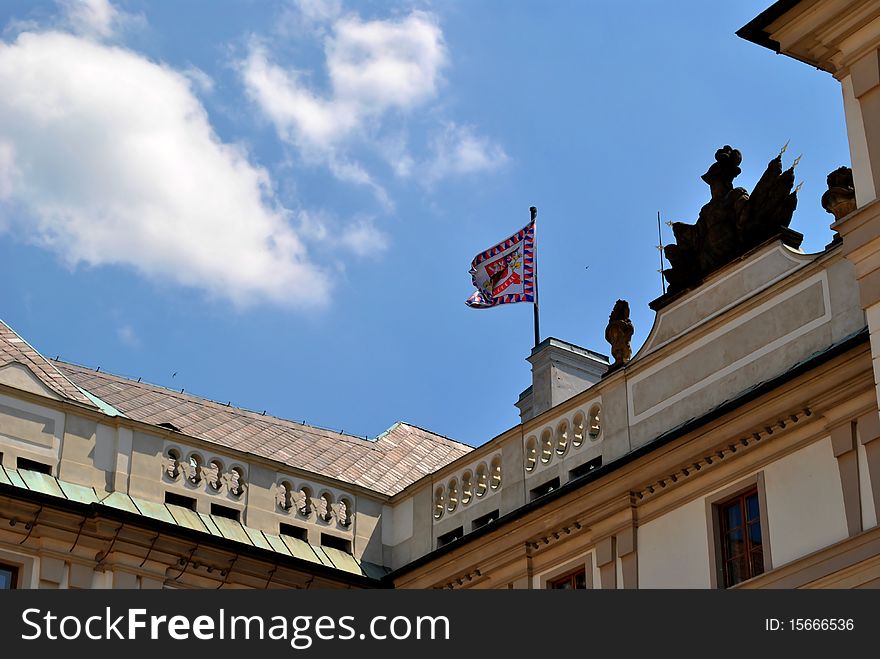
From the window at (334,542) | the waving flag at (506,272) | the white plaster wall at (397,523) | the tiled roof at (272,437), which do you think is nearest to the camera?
the window at (334,542)

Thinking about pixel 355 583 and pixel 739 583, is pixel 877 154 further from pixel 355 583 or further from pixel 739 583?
pixel 355 583

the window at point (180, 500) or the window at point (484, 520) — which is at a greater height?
the window at point (180, 500)

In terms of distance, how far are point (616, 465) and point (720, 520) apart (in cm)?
226

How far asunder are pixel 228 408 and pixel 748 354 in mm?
13366

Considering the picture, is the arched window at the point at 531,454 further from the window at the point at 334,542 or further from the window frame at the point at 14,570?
the window frame at the point at 14,570

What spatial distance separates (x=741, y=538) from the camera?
31375 millimetres

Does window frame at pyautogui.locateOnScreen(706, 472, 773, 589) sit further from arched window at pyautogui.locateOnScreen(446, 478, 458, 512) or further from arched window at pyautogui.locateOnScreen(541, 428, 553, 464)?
arched window at pyautogui.locateOnScreen(446, 478, 458, 512)

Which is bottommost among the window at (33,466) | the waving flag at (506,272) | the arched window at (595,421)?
the window at (33,466)

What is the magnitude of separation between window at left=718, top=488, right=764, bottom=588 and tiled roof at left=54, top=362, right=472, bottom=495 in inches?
383

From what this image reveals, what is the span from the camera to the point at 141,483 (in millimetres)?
35875

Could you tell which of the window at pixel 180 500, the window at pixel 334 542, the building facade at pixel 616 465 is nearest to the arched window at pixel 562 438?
the building facade at pixel 616 465

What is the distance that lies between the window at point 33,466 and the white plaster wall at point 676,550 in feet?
31.3

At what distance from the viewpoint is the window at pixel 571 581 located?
34000 millimetres
